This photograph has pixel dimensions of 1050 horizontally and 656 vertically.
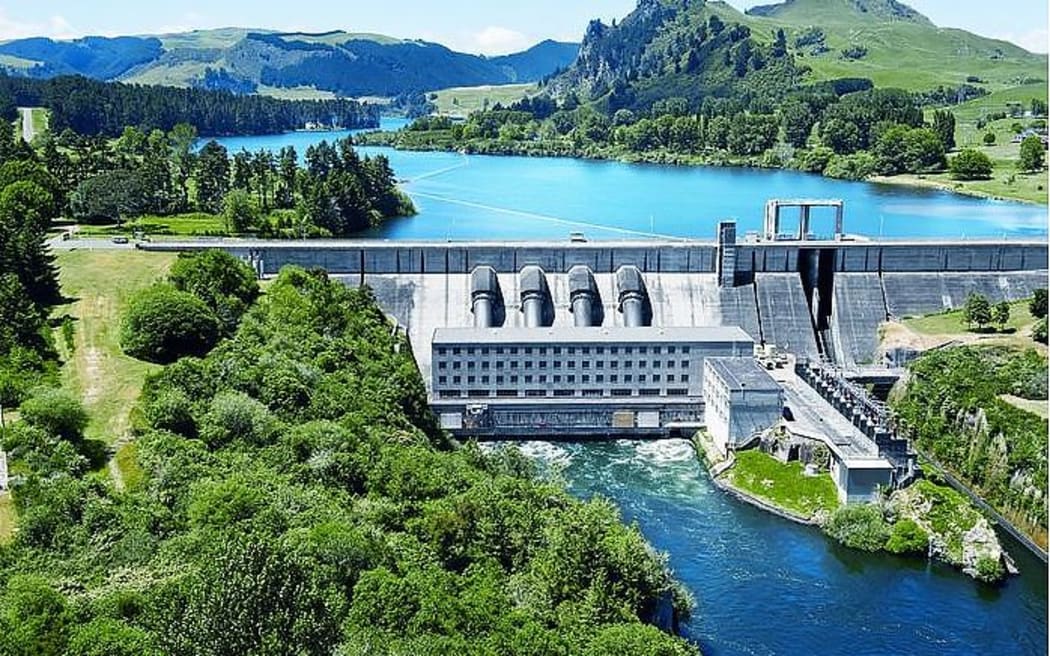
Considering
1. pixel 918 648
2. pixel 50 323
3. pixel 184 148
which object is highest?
pixel 184 148

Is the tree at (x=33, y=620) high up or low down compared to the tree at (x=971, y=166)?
down

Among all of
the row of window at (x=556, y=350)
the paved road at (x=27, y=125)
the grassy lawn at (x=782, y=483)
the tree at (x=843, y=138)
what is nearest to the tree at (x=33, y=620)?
the grassy lawn at (x=782, y=483)

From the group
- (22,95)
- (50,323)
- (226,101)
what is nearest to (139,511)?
(50,323)

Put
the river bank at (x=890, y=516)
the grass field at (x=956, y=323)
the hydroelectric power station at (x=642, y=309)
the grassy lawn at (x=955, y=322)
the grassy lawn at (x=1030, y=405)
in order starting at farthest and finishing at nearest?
the grassy lawn at (x=955, y=322)
the grass field at (x=956, y=323)
the hydroelectric power station at (x=642, y=309)
the grassy lawn at (x=1030, y=405)
the river bank at (x=890, y=516)

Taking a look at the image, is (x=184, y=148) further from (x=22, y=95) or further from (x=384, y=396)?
(x=384, y=396)

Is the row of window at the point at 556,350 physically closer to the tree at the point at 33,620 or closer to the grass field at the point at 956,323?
the grass field at the point at 956,323

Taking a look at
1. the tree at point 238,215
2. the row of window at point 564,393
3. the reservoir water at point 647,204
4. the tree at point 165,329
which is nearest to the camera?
the tree at point 165,329

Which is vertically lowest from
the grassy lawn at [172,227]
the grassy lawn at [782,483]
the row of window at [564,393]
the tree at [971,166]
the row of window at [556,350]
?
the grassy lawn at [782,483]
